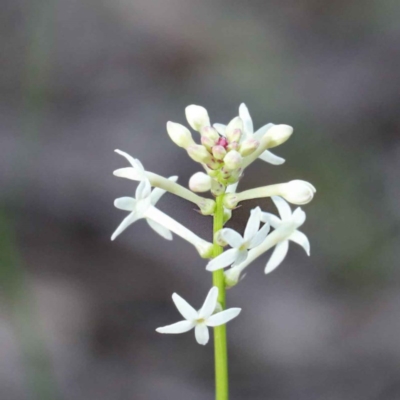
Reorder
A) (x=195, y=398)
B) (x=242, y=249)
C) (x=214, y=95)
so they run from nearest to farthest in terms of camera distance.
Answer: (x=242, y=249) → (x=195, y=398) → (x=214, y=95)

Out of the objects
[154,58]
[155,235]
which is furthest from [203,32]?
[155,235]

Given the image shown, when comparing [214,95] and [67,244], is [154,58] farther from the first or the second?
[67,244]

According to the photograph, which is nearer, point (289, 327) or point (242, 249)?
point (242, 249)

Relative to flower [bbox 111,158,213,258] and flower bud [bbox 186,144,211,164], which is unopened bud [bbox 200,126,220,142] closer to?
flower bud [bbox 186,144,211,164]

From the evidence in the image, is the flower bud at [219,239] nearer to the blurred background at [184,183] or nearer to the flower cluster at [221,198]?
the flower cluster at [221,198]

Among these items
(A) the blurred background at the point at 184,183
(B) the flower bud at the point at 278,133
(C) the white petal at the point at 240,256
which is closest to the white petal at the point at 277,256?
(C) the white petal at the point at 240,256

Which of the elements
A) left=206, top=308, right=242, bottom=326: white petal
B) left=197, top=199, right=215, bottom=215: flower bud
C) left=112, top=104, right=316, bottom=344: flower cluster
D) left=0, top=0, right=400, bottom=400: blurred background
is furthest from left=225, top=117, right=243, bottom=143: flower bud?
left=0, top=0, right=400, bottom=400: blurred background
